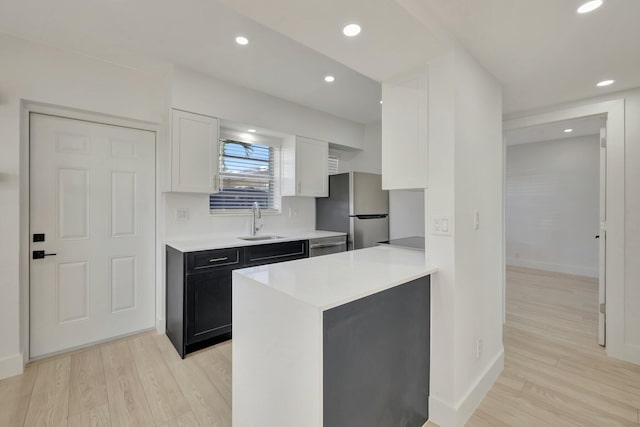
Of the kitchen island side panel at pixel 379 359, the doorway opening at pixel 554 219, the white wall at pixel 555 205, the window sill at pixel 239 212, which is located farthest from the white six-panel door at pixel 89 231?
the white wall at pixel 555 205

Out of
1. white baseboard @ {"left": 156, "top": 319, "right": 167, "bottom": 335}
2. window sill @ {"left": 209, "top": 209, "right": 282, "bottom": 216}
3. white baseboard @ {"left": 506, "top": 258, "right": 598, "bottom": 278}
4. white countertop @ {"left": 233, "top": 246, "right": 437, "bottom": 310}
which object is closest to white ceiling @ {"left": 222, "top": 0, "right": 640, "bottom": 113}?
white countertop @ {"left": 233, "top": 246, "right": 437, "bottom": 310}

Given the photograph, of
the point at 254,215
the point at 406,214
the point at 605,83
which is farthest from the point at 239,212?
the point at 605,83

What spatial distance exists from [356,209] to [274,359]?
260 cm

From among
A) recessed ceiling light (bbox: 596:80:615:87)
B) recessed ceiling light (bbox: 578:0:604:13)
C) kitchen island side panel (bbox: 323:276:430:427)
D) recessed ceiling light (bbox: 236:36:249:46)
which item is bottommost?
kitchen island side panel (bbox: 323:276:430:427)

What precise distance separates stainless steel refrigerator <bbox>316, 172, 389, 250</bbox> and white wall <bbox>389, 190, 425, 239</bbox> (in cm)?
11

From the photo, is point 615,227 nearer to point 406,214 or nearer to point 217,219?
point 406,214

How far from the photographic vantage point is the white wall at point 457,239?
5.48 ft

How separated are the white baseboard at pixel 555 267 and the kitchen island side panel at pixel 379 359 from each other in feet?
17.1

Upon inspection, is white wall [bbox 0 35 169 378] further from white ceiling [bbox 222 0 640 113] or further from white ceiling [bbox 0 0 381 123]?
white ceiling [bbox 222 0 640 113]

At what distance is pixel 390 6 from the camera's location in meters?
1.27

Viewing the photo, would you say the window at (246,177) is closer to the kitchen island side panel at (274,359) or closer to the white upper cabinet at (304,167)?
the white upper cabinet at (304,167)

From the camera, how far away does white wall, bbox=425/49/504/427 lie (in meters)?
1.67

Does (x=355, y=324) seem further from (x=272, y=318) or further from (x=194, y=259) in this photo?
(x=194, y=259)

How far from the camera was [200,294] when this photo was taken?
251cm
